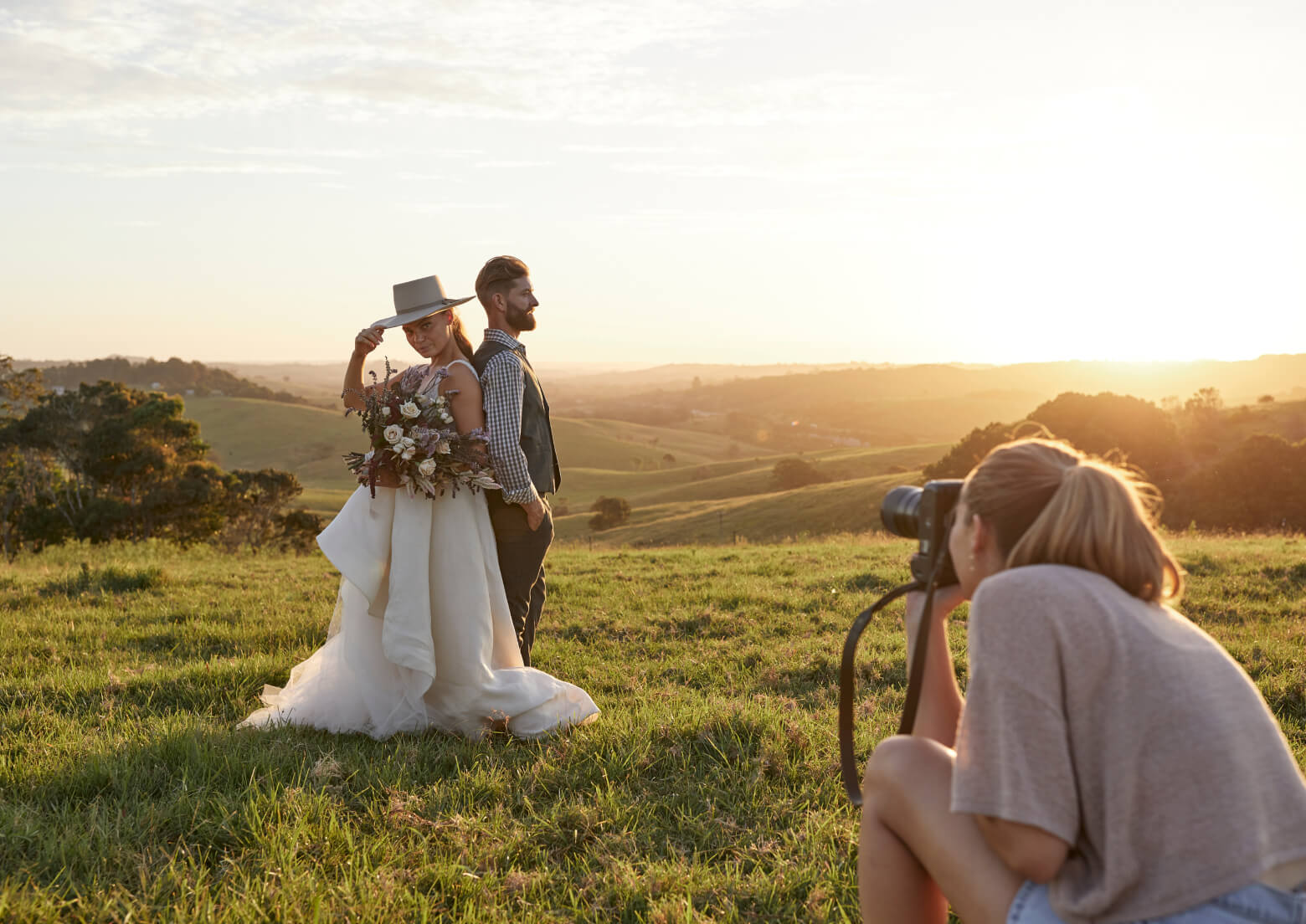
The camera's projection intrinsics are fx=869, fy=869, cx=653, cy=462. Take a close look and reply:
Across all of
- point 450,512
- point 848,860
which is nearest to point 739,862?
point 848,860

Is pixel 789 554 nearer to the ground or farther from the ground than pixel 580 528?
farther from the ground

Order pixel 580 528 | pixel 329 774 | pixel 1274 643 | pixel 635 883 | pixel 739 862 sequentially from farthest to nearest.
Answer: pixel 580 528 → pixel 1274 643 → pixel 329 774 → pixel 739 862 → pixel 635 883

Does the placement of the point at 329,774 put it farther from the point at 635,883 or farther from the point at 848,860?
the point at 848,860

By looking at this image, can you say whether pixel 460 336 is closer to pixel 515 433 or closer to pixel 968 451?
pixel 515 433

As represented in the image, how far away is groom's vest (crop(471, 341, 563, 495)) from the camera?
5539 mm

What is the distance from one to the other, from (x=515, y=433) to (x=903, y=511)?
10.3ft

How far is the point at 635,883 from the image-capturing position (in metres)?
3.36

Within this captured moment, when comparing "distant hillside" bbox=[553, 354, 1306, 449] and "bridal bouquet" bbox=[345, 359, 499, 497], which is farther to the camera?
"distant hillside" bbox=[553, 354, 1306, 449]

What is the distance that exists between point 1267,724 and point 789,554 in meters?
12.8

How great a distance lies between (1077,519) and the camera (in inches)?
79.1

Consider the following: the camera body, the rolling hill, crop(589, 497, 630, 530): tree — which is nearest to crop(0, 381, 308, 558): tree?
the rolling hill

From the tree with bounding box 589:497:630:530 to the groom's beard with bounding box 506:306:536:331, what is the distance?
45937 mm

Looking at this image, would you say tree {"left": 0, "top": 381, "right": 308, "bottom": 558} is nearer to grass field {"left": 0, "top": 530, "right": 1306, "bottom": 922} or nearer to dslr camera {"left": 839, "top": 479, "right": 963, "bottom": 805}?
grass field {"left": 0, "top": 530, "right": 1306, "bottom": 922}

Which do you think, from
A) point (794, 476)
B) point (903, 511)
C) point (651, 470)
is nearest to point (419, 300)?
point (903, 511)
